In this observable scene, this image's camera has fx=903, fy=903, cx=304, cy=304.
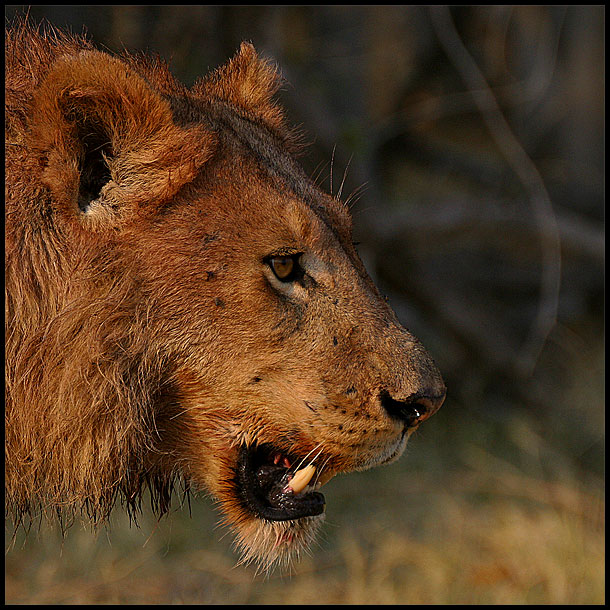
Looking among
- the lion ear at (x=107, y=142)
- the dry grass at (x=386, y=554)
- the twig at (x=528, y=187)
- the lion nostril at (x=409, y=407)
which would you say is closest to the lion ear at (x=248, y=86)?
the lion ear at (x=107, y=142)

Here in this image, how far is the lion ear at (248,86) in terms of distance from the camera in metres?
2.59

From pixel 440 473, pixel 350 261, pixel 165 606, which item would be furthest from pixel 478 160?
pixel 350 261

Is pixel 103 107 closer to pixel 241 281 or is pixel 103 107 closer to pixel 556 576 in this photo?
pixel 241 281

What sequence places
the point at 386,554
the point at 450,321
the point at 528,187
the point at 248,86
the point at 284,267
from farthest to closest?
1. the point at 450,321
2. the point at 528,187
3. the point at 386,554
4. the point at 248,86
5. the point at 284,267

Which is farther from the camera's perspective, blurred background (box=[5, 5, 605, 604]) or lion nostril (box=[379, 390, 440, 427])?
blurred background (box=[5, 5, 605, 604])

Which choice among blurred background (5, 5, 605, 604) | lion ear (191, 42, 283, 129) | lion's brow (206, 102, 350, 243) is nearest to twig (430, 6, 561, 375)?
blurred background (5, 5, 605, 604)

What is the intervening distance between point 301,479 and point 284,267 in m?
0.50

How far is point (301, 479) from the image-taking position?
212cm

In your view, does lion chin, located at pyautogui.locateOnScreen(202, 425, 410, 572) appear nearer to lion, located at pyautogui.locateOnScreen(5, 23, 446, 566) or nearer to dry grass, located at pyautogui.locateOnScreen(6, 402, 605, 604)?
lion, located at pyautogui.locateOnScreen(5, 23, 446, 566)

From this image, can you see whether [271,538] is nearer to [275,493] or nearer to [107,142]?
[275,493]

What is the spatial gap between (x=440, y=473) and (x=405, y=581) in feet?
3.43

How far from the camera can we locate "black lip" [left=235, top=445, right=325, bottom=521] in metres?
2.13

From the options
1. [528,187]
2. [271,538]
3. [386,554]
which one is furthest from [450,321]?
[271,538]

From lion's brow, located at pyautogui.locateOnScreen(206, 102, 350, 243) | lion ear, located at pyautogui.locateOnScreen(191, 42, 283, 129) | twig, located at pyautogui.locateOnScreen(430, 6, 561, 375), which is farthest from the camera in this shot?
A: twig, located at pyautogui.locateOnScreen(430, 6, 561, 375)
